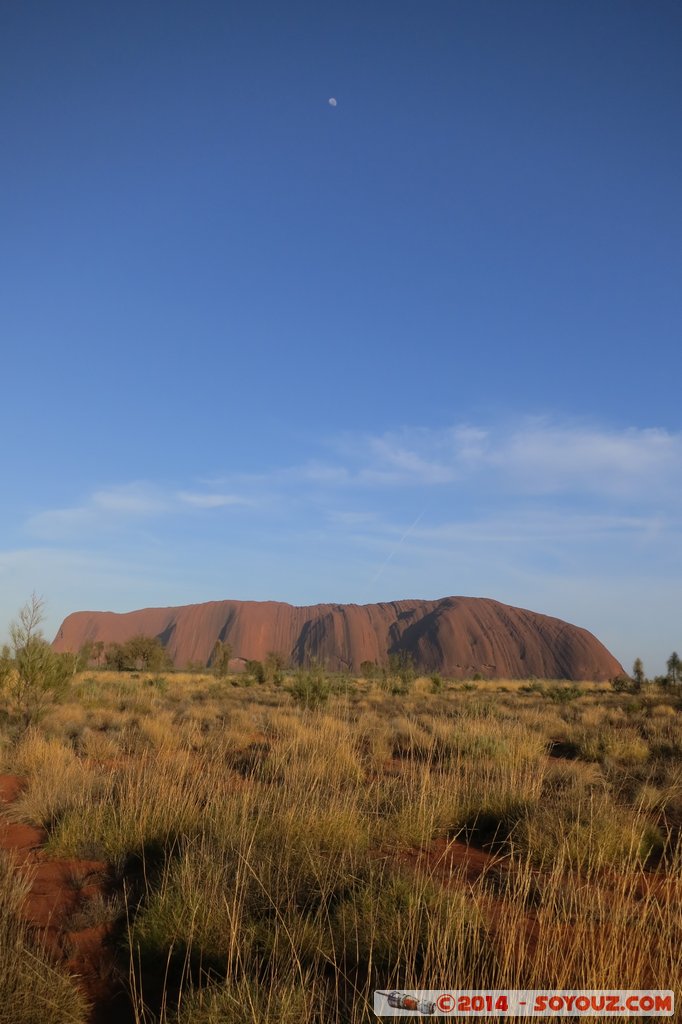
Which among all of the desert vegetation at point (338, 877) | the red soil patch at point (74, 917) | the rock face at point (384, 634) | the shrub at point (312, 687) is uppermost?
the desert vegetation at point (338, 877)

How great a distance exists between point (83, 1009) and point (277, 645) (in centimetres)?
12474

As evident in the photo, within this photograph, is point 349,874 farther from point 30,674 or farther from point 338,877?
point 30,674

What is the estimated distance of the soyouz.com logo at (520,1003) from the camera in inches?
94.5

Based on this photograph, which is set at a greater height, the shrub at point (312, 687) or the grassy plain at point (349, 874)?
the grassy plain at point (349, 874)

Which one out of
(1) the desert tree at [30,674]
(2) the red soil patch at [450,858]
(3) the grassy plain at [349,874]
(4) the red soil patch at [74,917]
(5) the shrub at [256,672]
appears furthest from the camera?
(5) the shrub at [256,672]

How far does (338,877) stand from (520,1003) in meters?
1.93

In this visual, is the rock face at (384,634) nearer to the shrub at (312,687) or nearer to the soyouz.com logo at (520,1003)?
the shrub at (312,687)

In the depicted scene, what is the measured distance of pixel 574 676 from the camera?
9769 cm

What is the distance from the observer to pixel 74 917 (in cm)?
390

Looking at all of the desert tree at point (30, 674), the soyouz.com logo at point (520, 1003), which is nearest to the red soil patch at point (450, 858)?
the soyouz.com logo at point (520, 1003)

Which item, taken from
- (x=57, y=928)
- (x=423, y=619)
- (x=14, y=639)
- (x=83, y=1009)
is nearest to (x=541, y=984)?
(x=83, y=1009)

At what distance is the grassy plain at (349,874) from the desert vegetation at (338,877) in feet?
0.07

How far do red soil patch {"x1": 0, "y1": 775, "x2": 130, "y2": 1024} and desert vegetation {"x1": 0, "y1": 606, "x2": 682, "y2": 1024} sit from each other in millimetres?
51

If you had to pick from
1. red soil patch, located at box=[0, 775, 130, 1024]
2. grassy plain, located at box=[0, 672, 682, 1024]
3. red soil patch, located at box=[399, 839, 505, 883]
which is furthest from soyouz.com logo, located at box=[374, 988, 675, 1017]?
red soil patch, located at box=[399, 839, 505, 883]
